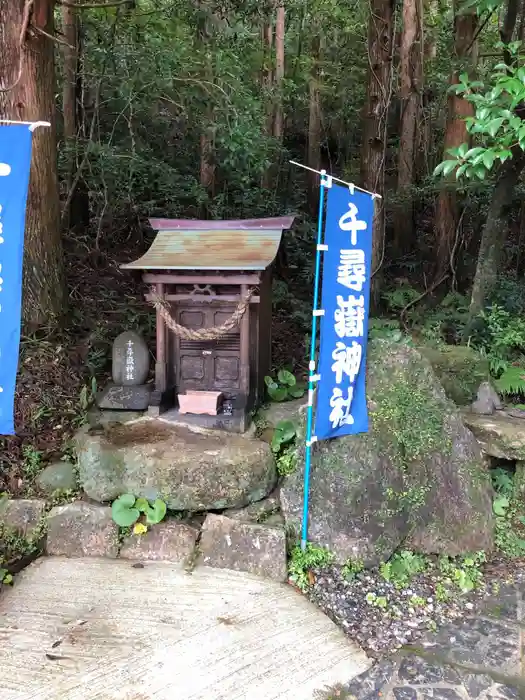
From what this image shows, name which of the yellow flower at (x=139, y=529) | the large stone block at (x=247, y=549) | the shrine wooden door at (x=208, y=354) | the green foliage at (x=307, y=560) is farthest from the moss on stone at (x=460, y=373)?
the yellow flower at (x=139, y=529)

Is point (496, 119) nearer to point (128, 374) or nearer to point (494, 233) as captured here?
point (494, 233)

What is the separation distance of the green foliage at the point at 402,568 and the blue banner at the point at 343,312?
1126 mm

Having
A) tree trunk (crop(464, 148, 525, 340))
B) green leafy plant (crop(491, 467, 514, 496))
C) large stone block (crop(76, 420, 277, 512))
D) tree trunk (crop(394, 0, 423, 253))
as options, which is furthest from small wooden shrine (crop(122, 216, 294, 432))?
tree trunk (crop(394, 0, 423, 253))

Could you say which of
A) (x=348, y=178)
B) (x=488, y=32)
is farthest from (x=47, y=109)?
(x=488, y=32)

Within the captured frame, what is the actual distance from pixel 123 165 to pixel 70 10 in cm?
226

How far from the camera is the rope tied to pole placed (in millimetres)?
5109

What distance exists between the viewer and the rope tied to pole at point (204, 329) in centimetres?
511

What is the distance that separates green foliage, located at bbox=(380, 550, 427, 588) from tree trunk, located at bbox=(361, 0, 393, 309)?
4.13 m

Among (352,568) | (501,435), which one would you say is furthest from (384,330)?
(352,568)

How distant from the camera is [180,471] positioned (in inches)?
184

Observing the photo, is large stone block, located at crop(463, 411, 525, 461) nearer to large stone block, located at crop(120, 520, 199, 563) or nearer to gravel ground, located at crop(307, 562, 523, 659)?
gravel ground, located at crop(307, 562, 523, 659)

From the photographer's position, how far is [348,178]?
12.8 meters

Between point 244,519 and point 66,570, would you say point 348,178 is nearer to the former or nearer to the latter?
point 244,519

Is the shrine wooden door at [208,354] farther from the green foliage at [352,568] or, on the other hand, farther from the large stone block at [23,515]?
the green foliage at [352,568]
